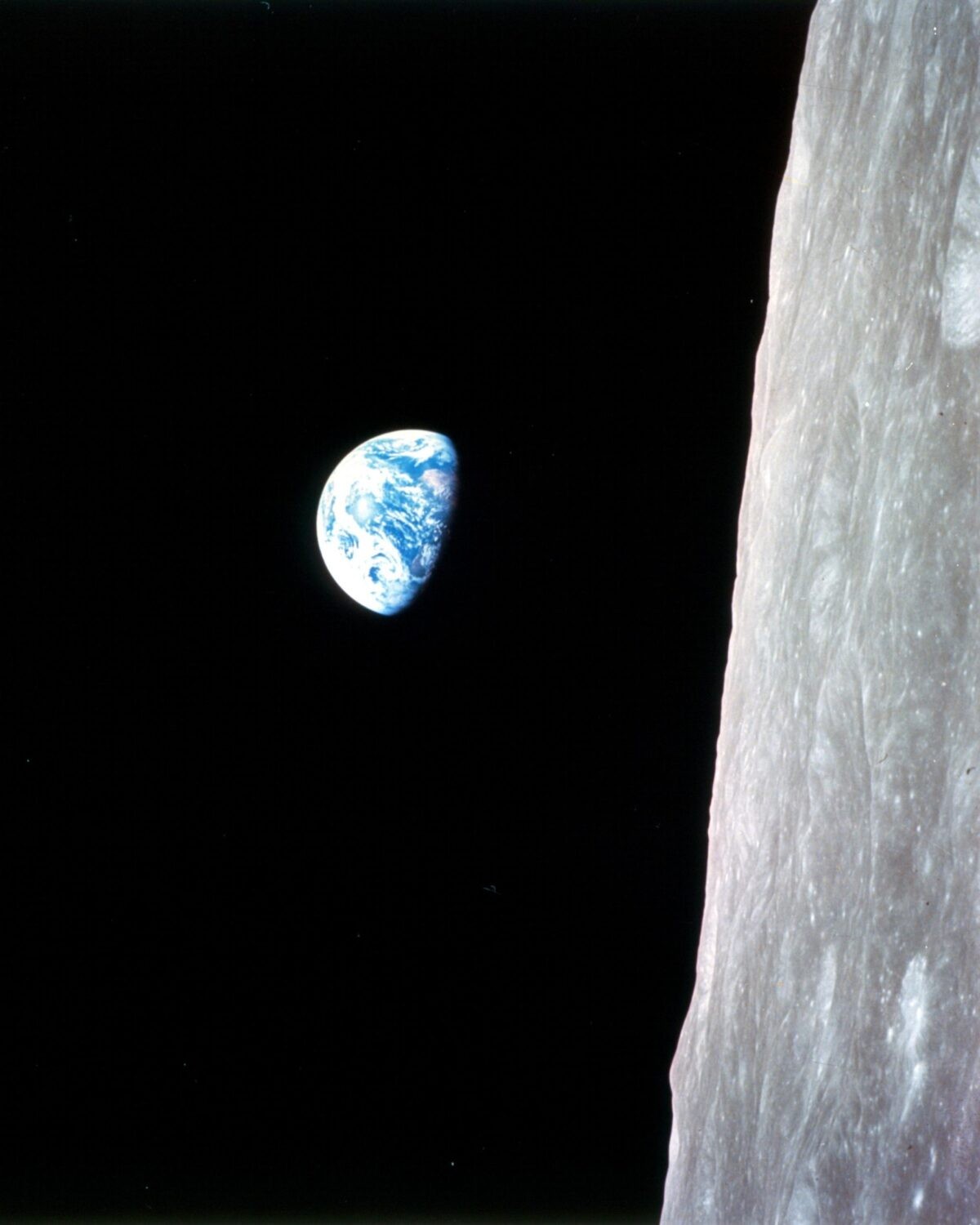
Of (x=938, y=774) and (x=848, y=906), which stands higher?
(x=938, y=774)

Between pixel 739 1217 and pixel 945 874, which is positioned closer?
pixel 945 874

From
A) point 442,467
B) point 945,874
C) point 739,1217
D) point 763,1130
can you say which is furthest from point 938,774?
point 442,467

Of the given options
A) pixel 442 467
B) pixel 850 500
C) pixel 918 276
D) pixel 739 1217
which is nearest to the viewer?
pixel 918 276

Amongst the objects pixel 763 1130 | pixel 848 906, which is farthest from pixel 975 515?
pixel 763 1130

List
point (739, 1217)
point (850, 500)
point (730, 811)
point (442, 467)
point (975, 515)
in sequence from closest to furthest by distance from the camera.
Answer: point (975, 515), point (850, 500), point (739, 1217), point (730, 811), point (442, 467)

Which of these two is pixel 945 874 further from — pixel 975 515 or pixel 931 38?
pixel 931 38

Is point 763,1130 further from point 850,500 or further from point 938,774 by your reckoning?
point 850,500

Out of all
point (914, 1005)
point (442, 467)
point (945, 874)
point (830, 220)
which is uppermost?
point (830, 220)
